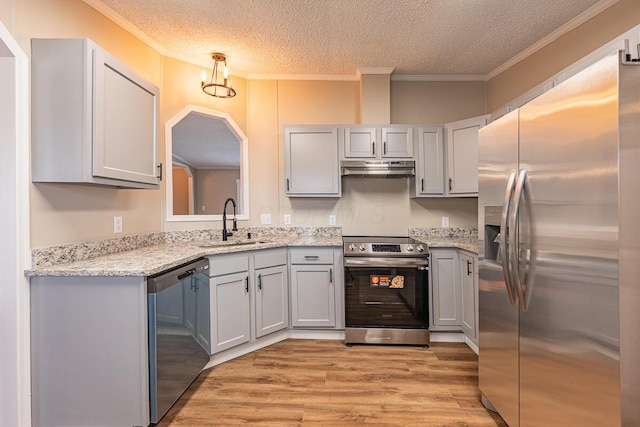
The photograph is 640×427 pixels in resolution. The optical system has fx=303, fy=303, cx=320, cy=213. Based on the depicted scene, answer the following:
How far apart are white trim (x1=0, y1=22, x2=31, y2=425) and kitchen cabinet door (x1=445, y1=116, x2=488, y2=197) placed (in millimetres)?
3207

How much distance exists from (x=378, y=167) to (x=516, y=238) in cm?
173

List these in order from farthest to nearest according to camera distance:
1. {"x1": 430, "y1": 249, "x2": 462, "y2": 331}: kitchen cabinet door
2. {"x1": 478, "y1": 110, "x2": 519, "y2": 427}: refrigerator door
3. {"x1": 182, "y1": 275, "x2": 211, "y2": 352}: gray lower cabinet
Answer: {"x1": 430, "y1": 249, "x2": 462, "y2": 331}: kitchen cabinet door < {"x1": 182, "y1": 275, "x2": 211, "y2": 352}: gray lower cabinet < {"x1": 478, "y1": 110, "x2": 519, "y2": 427}: refrigerator door

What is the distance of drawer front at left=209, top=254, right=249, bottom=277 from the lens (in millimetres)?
2318

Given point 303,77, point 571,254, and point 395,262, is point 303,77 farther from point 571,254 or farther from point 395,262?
point 571,254

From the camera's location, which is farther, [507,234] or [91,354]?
[91,354]

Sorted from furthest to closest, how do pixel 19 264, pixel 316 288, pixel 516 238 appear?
pixel 316 288 → pixel 19 264 → pixel 516 238

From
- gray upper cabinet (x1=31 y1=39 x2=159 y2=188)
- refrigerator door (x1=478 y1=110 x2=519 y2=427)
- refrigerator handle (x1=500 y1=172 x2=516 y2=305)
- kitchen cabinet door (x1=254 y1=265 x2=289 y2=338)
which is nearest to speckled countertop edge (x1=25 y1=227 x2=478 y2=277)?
kitchen cabinet door (x1=254 y1=265 x2=289 y2=338)

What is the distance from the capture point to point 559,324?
47.9 inches

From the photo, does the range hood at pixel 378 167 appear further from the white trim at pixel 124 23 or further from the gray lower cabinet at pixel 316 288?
the white trim at pixel 124 23

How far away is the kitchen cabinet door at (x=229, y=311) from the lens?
2.34 metres

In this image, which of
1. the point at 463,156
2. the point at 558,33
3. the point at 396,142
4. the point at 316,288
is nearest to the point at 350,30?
the point at 396,142

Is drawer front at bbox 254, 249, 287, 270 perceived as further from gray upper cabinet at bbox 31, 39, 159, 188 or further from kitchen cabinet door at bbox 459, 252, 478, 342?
kitchen cabinet door at bbox 459, 252, 478, 342

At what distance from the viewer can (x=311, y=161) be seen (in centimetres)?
312

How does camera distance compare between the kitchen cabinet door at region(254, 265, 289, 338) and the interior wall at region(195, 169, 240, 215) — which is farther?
the interior wall at region(195, 169, 240, 215)
